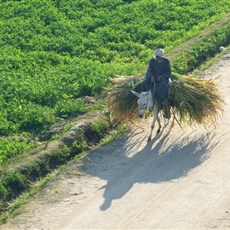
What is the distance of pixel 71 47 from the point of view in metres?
21.6

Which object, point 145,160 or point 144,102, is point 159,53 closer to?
point 144,102

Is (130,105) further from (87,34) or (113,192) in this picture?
(87,34)

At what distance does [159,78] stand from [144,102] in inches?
22.5

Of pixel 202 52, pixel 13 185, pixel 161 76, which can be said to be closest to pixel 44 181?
pixel 13 185

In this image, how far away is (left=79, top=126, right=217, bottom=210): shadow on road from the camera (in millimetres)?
15344

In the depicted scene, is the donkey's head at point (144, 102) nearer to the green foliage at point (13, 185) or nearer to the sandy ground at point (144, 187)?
the sandy ground at point (144, 187)

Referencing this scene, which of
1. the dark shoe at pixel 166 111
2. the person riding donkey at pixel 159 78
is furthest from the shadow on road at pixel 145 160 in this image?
the person riding donkey at pixel 159 78

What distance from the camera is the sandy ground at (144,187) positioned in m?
14.0

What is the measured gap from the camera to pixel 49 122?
1764cm

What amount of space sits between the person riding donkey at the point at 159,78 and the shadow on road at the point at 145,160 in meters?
0.88

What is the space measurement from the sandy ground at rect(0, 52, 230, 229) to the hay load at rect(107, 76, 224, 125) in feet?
1.24

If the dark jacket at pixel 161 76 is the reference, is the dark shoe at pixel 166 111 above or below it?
below

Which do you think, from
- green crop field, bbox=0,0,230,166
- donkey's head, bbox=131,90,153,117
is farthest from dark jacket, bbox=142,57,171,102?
green crop field, bbox=0,0,230,166

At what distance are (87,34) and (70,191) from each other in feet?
26.8
